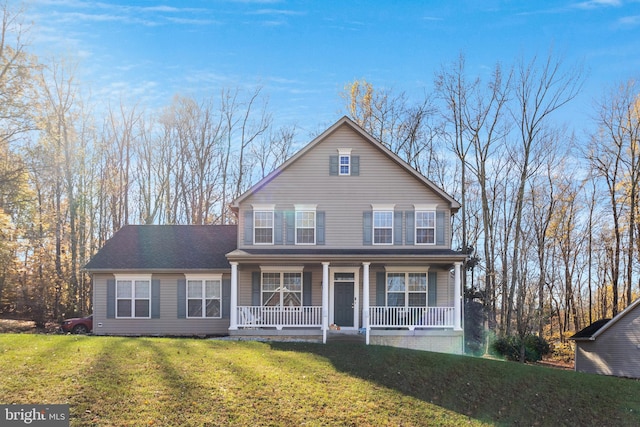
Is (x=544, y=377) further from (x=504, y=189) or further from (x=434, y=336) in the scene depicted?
(x=504, y=189)

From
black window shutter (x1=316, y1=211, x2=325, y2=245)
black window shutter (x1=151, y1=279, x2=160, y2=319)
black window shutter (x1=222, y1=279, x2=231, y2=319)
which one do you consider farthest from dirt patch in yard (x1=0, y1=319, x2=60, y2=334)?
black window shutter (x1=316, y1=211, x2=325, y2=245)

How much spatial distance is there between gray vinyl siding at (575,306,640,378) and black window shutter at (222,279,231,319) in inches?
623

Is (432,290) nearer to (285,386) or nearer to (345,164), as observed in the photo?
(345,164)

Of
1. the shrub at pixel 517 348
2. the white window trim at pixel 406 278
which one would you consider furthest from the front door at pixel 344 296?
the shrub at pixel 517 348

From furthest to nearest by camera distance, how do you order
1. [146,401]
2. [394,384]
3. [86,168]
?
[86,168] → [394,384] → [146,401]

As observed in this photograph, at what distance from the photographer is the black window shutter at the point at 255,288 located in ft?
70.8

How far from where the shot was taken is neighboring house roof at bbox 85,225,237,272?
22.4 metres

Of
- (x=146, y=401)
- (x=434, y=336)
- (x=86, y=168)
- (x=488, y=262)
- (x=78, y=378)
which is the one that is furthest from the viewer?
(x=86, y=168)

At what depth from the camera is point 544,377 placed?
15625 millimetres

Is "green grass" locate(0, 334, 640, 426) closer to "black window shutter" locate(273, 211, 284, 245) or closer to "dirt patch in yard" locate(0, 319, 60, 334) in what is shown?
"black window shutter" locate(273, 211, 284, 245)

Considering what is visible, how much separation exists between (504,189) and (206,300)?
68.8ft

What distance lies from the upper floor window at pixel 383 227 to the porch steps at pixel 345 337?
3728mm

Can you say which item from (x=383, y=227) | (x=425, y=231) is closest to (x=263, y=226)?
(x=383, y=227)

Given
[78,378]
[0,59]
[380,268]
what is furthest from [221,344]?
[0,59]
